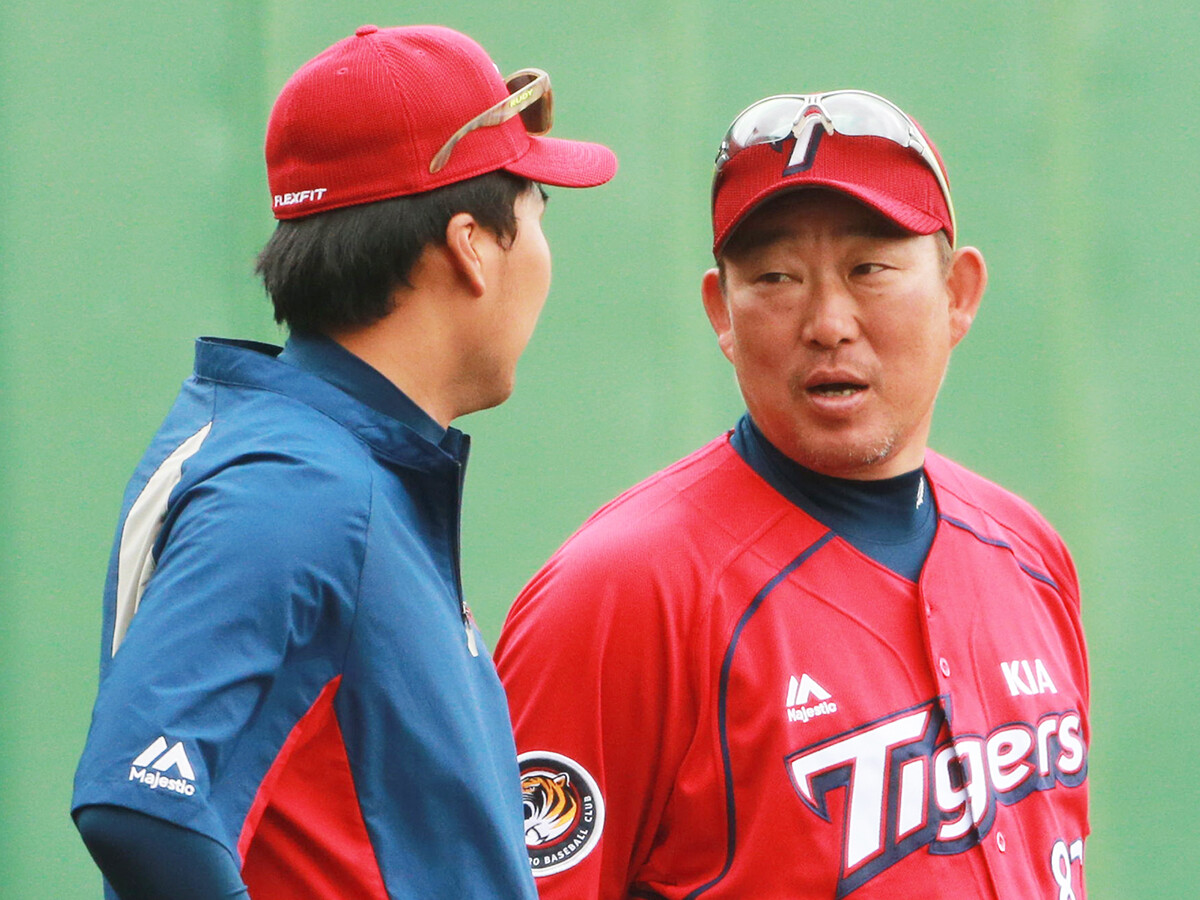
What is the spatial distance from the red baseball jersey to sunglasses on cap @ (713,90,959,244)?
39 cm

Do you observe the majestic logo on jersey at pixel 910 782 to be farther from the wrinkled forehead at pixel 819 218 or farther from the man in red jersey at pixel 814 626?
the wrinkled forehead at pixel 819 218

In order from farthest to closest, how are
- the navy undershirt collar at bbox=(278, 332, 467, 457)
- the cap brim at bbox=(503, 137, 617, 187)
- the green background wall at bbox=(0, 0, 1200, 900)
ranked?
the green background wall at bbox=(0, 0, 1200, 900), the cap brim at bbox=(503, 137, 617, 187), the navy undershirt collar at bbox=(278, 332, 467, 457)

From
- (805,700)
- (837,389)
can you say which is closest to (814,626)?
(805,700)

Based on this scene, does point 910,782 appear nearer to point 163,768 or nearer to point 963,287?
point 963,287

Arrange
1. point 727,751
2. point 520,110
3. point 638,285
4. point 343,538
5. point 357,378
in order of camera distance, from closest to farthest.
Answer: point 343,538, point 357,378, point 520,110, point 727,751, point 638,285

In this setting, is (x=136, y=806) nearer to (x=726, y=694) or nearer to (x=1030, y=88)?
(x=726, y=694)

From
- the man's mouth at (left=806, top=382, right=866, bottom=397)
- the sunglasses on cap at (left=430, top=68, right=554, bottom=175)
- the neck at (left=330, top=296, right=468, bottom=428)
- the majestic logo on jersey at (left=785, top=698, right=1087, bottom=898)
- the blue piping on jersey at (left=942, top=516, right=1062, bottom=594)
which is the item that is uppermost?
the sunglasses on cap at (left=430, top=68, right=554, bottom=175)

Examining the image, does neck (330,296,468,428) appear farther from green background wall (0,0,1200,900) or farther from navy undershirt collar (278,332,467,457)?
green background wall (0,0,1200,900)

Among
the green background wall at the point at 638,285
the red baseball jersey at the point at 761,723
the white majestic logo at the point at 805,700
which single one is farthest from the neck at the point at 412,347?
the green background wall at the point at 638,285

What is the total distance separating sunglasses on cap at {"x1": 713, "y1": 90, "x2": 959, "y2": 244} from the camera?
5.23 ft

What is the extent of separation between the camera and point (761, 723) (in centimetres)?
142

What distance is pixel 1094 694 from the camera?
2.84 meters

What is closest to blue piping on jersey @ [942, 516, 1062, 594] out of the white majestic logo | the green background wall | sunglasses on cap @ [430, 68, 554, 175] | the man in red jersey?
the man in red jersey

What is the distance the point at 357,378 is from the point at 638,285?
148 cm
